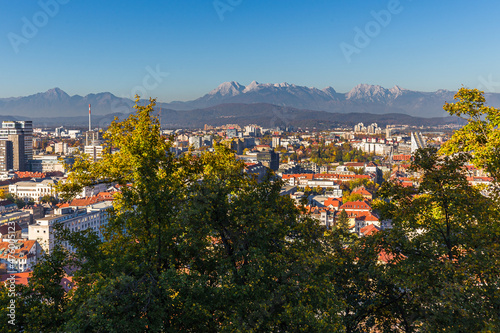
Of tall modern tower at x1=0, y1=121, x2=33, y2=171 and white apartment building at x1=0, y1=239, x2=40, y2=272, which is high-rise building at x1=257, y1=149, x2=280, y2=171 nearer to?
tall modern tower at x1=0, y1=121, x2=33, y2=171

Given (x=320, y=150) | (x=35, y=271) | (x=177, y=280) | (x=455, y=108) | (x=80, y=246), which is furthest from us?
(x=320, y=150)

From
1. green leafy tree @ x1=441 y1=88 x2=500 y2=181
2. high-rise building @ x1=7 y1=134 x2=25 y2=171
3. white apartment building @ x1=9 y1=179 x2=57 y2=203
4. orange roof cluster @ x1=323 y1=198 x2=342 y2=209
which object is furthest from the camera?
high-rise building @ x1=7 y1=134 x2=25 y2=171

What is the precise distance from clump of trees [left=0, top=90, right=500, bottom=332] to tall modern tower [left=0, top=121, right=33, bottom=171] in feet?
228

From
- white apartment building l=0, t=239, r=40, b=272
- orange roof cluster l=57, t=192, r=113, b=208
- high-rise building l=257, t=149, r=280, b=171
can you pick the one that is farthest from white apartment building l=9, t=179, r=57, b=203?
high-rise building l=257, t=149, r=280, b=171

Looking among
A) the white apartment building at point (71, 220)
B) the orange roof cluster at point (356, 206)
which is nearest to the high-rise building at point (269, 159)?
the orange roof cluster at point (356, 206)

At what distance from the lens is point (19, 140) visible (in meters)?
65.4

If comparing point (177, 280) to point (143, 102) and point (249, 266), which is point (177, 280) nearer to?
point (249, 266)

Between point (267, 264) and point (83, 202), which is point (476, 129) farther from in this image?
point (83, 202)

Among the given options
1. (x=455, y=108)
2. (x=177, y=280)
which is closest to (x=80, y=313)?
(x=177, y=280)

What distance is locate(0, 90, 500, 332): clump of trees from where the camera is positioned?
169 inches

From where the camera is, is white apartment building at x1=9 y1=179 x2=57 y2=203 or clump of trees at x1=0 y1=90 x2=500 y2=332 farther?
white apartment building at x1=9 y1=179 x2=57 y2=203

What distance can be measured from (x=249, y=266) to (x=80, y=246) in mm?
2398

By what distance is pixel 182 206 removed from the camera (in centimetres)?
507

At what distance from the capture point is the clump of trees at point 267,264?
4.29m
